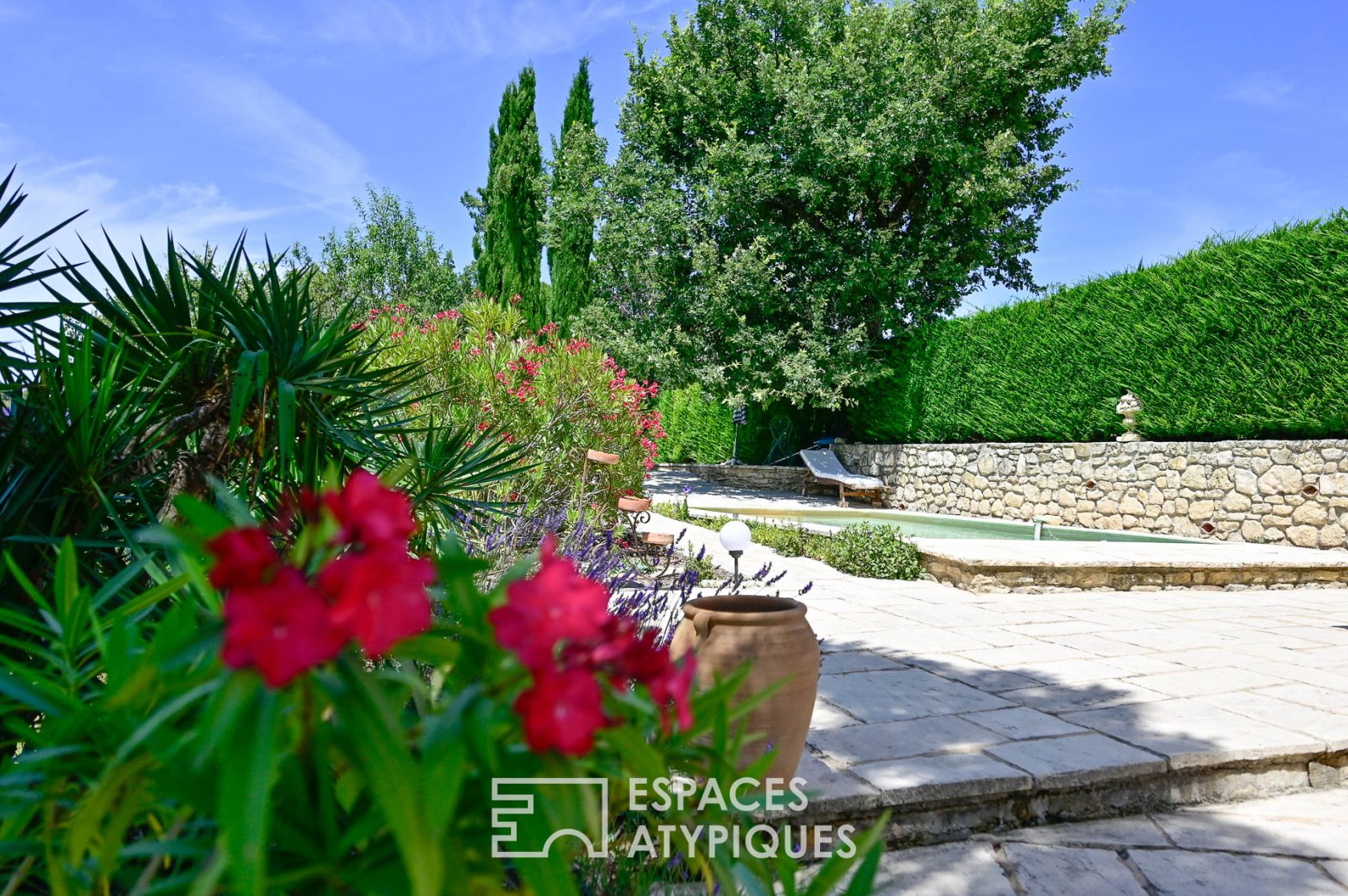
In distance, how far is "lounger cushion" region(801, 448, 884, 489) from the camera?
14500 mm

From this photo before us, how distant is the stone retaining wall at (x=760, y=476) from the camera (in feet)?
55.5

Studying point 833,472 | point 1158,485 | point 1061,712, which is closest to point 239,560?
point 1061,712

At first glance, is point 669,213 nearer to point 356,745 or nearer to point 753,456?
point 753,456

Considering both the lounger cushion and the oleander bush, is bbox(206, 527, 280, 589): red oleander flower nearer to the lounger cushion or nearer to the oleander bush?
the oleander bush

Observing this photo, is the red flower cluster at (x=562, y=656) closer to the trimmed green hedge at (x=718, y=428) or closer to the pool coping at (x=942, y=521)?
the pool coping at (x=942, y=521)

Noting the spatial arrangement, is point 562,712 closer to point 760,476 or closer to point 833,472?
point 833,472

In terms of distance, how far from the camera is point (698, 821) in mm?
853

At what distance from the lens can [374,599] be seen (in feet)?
1.73

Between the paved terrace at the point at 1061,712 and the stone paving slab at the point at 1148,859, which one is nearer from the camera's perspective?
the stone paving slab at the point at 1148,859

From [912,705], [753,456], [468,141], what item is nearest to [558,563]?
[912,705]

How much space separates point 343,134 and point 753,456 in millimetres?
12103

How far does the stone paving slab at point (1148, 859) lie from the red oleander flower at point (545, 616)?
2.05 metres

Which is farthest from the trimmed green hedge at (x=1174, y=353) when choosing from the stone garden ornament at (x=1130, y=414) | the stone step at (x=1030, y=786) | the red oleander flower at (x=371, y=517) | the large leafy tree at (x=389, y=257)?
the large leafy tree at (x=389, y=257)

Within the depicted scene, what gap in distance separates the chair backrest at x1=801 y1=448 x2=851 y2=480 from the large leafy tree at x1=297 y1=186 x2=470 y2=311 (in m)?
14.3
